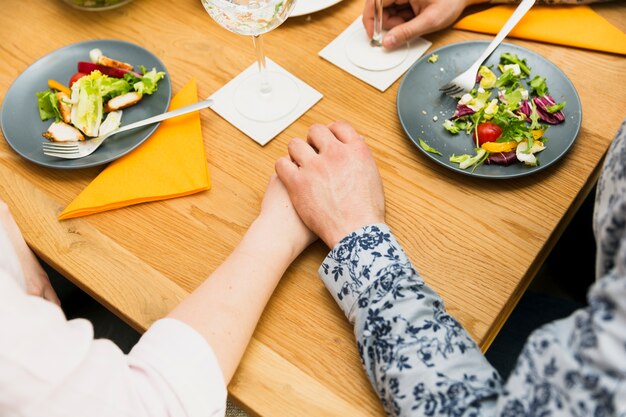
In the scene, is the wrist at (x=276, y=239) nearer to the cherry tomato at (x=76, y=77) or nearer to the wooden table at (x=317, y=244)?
the wooden table at (x=317, y=244)

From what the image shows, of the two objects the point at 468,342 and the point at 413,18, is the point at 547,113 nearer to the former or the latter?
the point at 413,18

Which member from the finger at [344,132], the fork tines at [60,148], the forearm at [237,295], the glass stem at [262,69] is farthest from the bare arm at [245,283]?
the fork tines at [60,148]

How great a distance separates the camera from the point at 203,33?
113cm

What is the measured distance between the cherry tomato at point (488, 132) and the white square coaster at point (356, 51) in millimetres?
201

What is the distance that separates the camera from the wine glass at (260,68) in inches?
34.4

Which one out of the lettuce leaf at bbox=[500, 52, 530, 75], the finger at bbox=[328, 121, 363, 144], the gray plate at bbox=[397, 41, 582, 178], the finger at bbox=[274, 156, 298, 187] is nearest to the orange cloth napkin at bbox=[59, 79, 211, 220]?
the finger at bbox=[274, 156, 298, 187]

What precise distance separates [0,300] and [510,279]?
65cm

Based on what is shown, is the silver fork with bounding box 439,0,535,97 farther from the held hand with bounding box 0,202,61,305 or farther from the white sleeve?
the held hand with bounding box 0,202,61,305

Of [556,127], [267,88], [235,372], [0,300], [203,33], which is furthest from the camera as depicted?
[203,33]

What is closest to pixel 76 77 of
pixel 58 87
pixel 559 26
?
pixel 58 87

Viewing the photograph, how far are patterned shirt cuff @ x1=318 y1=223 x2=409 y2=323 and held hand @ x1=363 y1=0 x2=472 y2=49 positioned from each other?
A: 1.41ft

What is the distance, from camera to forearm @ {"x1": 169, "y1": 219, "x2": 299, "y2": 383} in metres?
0.73

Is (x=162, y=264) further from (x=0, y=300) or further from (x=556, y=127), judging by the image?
(x=556, y=127)

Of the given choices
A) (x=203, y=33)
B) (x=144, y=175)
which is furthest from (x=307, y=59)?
(x=144, y=175)
